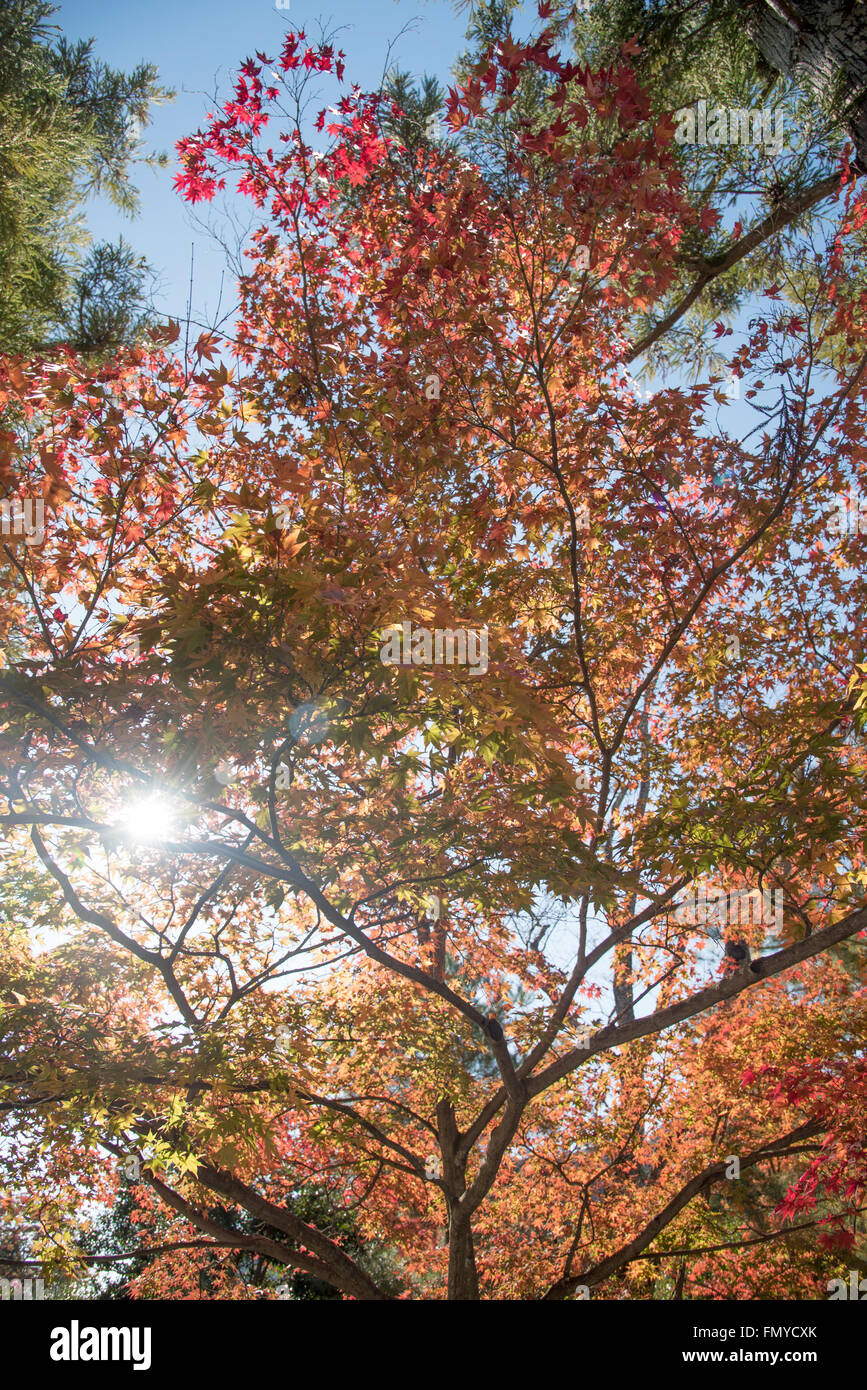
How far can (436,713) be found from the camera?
3.81 m

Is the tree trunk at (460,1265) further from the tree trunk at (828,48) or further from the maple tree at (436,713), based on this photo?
the tree trunk at (828,48)

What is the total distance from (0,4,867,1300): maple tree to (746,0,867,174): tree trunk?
545 millimetres

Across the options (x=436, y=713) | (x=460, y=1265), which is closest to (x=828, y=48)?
(x=436, y=713)

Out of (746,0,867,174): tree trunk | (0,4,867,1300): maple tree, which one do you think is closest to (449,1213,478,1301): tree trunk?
(0,4,867,1300): maple tree

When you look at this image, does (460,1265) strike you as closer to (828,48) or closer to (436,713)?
(436,713)

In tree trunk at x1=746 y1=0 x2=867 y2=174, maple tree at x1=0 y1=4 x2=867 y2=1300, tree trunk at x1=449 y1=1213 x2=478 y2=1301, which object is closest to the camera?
maple tree at x1=0 y1=4 x2=867 y2=1300

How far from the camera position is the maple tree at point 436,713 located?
142 inches

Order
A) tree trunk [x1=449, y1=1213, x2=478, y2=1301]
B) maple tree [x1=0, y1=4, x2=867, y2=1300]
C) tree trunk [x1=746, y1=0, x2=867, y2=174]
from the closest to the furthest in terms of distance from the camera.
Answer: maple tree [x1=0, y1=4, x2=867, y2=1300] → tree trunk [x1=746, y1=0, x2=867, y2=174] → tree trunk [x1=449, y1=1213, x2=478, y2=1301]

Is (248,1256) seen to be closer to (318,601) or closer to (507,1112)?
(507,1112)

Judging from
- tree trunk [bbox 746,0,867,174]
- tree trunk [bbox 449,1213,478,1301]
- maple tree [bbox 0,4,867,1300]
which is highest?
tree trunk [bbox 746,0,867,174]

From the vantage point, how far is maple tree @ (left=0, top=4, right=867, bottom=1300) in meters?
3.61

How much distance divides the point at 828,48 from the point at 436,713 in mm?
6085

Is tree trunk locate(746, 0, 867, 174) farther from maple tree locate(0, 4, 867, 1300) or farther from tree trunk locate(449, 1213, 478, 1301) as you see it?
tree trunk locate(449, 1213, 478, 1301)
